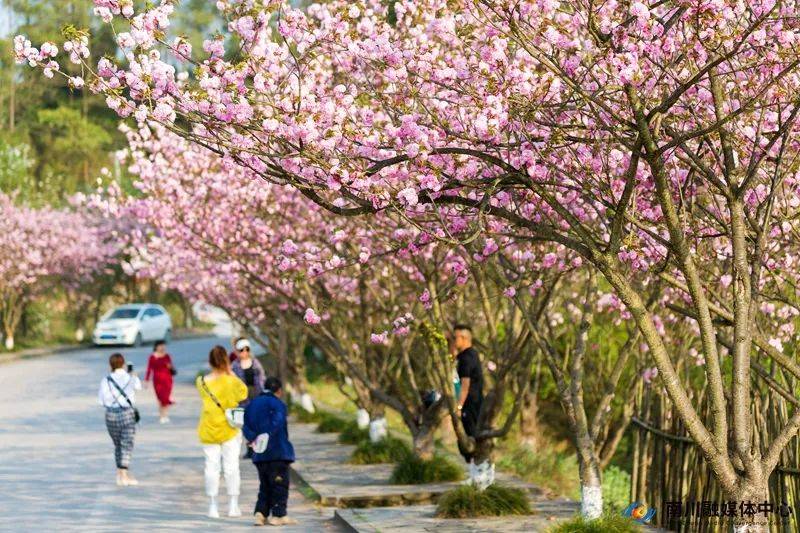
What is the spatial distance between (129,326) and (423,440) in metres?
39.4

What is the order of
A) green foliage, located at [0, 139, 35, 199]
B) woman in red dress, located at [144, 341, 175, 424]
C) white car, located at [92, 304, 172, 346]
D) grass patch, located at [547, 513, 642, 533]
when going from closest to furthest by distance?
grass patch, located at [547, 513, 642, 533] → woman in red dress, located at [144, 341, 175, 424] → white car, located at [92, 304, 172, 346] → green foliage, located at [0, 139, 35, 199]

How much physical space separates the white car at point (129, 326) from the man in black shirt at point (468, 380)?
136 feet

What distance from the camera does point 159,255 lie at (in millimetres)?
32469

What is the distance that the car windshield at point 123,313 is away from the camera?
2217 inches

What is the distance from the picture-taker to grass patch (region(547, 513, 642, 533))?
11.0 meters

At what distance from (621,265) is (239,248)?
8801 millimetres

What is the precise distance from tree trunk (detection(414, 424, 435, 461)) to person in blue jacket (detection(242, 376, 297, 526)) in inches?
144

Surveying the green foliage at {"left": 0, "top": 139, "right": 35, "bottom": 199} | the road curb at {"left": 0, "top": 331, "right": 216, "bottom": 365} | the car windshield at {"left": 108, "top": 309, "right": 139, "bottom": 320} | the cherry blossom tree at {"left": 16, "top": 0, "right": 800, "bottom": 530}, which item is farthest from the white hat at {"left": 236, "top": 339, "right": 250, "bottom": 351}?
the green foliage at {"left": 0, "top": 139, "right": 35, "bottom": 199}

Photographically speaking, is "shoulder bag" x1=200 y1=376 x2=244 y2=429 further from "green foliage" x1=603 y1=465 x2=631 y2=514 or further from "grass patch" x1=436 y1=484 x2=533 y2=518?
"green foliage" x1=603 y1=465 x2=631 y2=514

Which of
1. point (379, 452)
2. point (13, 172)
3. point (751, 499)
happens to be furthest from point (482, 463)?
point (13, 172)

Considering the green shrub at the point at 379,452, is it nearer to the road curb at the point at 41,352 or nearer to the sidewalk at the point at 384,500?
the sidewalk at the point at 384,500

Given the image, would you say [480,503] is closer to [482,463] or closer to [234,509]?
[482,463]

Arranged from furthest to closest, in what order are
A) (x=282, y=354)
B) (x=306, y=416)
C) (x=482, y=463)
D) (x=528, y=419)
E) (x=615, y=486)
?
(x=282, y=354) → (x=306, y=416) → (x=528, y=419) → (x=615, y=486) → (x=482, y=463)

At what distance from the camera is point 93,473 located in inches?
700
